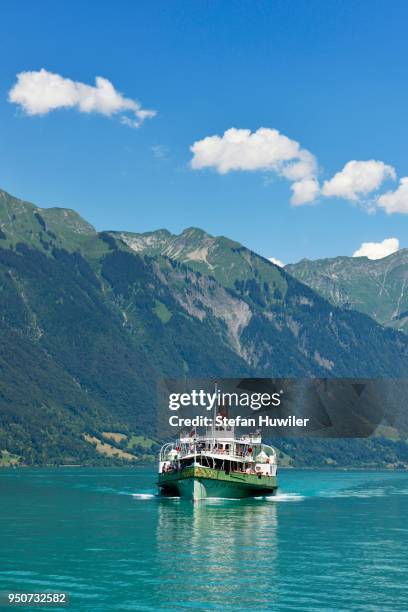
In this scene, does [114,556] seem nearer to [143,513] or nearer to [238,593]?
[238,593]

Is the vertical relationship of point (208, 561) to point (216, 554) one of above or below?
below

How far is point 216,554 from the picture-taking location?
12606 cm

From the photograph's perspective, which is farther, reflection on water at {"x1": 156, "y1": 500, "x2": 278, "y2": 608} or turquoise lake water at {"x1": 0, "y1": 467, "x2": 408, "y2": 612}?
reflection on water at {"x1": 156, "y1": 500, "x2": 278, "y2": 608}

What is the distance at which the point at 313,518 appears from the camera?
18750 centimetres

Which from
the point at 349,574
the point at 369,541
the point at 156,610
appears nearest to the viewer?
the point at 156,610

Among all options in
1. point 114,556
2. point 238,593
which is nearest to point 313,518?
point 114,556

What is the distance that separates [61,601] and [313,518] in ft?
326

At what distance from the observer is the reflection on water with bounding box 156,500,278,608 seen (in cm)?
10162

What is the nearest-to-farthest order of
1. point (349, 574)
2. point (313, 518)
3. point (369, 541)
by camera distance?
1. point (349, 574)
2. point (369, 541)
3. point (313, 518)

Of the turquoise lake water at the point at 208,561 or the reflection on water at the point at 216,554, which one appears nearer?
the turquoise lake water at the point at 208,561

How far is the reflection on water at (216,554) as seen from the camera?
333ft

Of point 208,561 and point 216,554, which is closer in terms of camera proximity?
point 208,561

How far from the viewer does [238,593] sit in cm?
10044

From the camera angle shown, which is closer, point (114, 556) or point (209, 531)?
point (114, 556)
